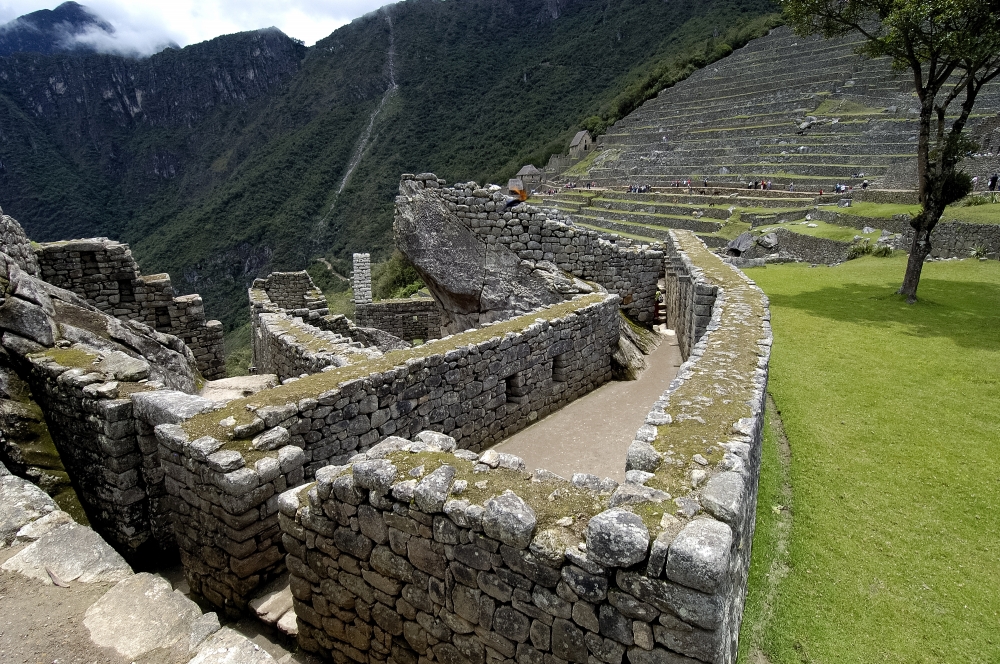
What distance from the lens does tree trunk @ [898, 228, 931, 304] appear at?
13.1m

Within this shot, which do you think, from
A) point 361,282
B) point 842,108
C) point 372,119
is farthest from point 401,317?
point 372,119

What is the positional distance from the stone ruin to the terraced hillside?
33732mm

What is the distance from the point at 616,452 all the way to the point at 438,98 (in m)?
130

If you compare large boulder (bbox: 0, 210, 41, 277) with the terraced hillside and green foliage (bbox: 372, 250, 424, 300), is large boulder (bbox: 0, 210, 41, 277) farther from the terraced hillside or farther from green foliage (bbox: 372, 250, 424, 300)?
the terraced hillside

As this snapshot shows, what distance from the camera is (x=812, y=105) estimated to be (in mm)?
49031

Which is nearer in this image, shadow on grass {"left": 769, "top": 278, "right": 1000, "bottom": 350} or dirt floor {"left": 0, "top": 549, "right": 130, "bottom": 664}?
dirt floor {"left": 0, "top": 549, "right": 130, "bottom": 664}

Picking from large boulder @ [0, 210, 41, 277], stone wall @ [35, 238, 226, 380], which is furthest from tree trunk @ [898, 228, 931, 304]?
large boulder @ [0, 210, 41, 277]

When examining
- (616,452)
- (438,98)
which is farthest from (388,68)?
(616,452)

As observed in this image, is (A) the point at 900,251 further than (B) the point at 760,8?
No

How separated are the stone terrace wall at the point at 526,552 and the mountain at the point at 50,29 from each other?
24804 cm

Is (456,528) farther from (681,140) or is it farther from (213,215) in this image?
(213,215)

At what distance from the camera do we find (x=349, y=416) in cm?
581

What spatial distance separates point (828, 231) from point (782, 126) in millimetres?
29332

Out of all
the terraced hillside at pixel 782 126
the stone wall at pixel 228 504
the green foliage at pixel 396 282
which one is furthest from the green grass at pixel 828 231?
the green foliage at pixel 396 282
